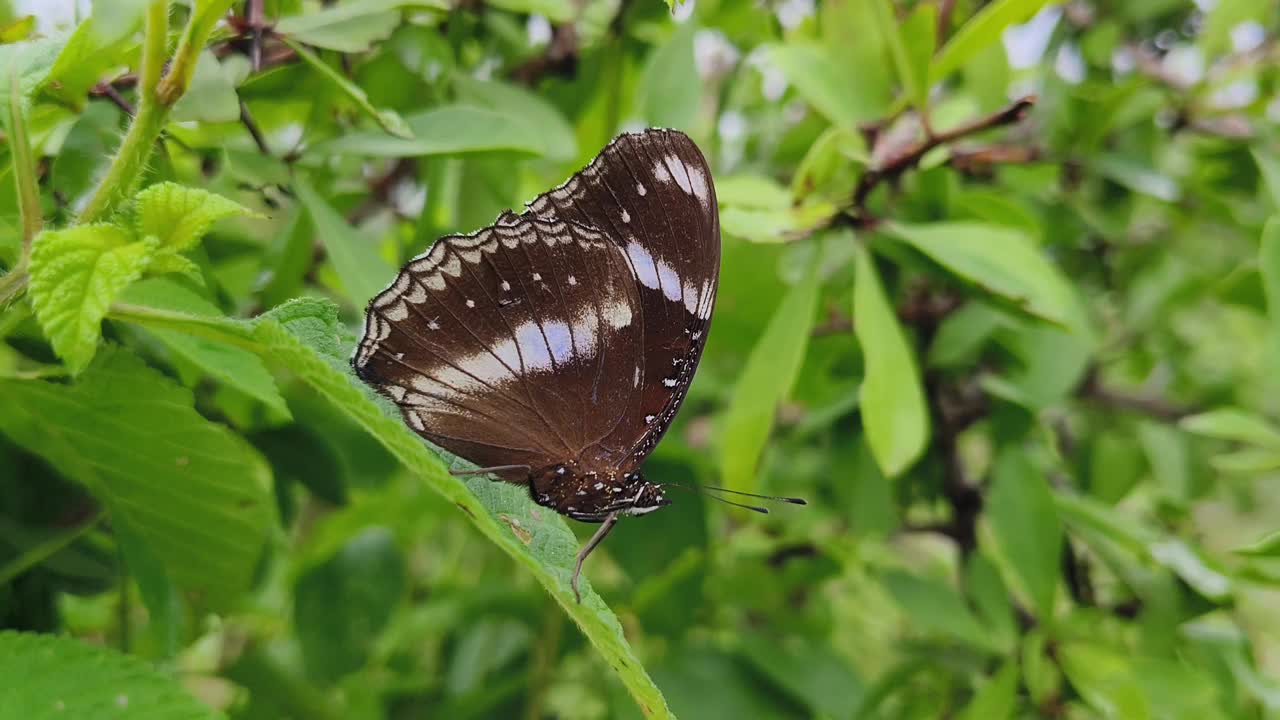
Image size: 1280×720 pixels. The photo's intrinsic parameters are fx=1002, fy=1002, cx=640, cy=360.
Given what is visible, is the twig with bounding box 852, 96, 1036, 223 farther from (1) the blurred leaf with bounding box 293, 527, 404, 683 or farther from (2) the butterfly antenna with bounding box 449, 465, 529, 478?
(1) the blurred leaf with bounding box 293, 527, 404, 683

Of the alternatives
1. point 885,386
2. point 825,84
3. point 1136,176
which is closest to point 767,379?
point 885,386

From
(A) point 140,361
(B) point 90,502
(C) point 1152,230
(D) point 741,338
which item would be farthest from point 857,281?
(C) point 1152,230

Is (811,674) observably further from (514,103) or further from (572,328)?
(514,103)

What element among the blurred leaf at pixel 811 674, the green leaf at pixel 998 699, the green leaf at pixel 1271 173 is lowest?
the blurred leaf at pixel 811 674

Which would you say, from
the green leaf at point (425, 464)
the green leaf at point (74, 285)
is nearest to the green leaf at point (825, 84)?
the green leaf at point (425, 464)

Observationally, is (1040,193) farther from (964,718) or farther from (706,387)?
(964,718)

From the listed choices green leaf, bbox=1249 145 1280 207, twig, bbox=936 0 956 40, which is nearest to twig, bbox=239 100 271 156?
twig, bbox=936 0 956 40

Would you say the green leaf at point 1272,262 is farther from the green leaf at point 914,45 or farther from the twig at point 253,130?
the twig at point 253,130
